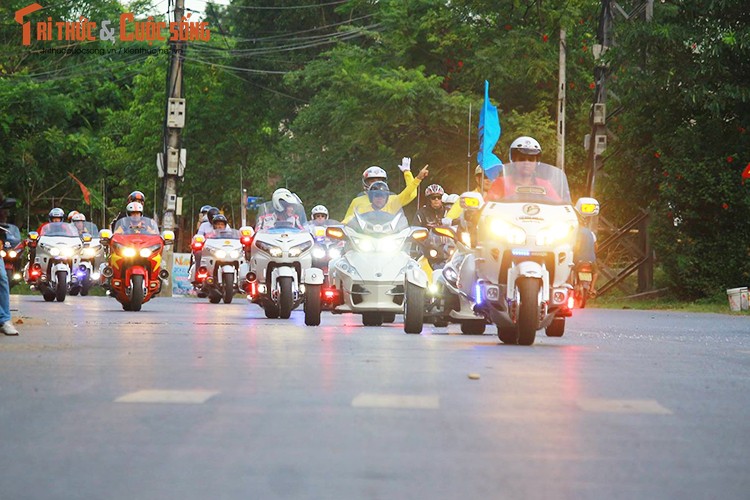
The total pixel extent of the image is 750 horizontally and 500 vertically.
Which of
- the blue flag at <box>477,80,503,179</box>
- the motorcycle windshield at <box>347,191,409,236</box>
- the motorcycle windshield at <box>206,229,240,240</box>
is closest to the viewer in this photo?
the motorcycle windshield at <box>347,191,409,236</box>

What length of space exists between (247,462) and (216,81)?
200 ft

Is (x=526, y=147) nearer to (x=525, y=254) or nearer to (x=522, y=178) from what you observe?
(x=522, y=178)

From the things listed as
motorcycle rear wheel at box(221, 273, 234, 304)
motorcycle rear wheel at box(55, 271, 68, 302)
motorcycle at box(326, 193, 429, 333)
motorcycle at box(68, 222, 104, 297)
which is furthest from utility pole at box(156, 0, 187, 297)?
motorcycle at box(326, 193, 429, 333)

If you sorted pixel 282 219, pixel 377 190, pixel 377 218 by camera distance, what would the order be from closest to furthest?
1. pixel 377 218
2. pixel 377 190
3. pixel 282 219

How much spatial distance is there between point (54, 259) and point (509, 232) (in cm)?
1957

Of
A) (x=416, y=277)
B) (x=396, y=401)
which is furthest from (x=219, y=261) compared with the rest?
(x=396, y=401)

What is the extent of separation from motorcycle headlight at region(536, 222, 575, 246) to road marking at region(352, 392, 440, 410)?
6.04 metres

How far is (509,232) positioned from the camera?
1641 centimetres

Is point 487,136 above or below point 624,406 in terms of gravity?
above

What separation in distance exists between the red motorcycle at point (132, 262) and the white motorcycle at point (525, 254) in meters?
10.7

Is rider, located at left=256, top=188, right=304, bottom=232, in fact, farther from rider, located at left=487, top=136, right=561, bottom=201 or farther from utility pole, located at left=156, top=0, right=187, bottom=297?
utility pole, located at left=156, top=0, right=187, bottom=297

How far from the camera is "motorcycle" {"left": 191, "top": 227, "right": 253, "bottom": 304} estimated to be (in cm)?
3297

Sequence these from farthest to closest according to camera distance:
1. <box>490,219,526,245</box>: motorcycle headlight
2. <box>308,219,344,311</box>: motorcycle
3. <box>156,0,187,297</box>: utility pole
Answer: <box>156,0,187,297</box>: utility pole, <box>308,219,344,311</box>: motorcycle, <box>490,219,526,245</box>: motorcycle headlight

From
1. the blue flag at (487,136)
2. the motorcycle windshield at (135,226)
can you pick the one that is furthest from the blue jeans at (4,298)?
the blue flag at (487,136)
